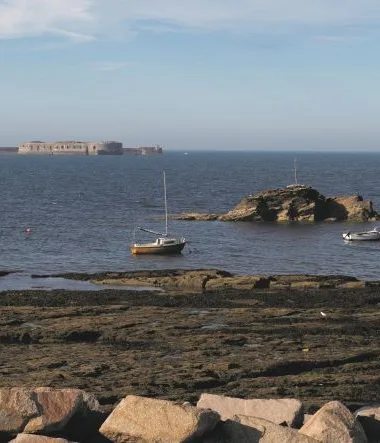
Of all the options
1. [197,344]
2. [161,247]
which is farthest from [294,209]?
[197,344]

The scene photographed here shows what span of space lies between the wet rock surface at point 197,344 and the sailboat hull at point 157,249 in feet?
74.6

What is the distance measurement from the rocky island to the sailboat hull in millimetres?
26846

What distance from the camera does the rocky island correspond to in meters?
96.0

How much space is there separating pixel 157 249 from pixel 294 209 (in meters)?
31.3

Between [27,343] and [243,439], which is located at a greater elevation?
[243,439]

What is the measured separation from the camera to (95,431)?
569 inches

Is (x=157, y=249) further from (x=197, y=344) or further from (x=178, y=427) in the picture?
(x=178, y=427)

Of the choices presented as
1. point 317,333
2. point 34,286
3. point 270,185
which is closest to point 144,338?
point 317,333

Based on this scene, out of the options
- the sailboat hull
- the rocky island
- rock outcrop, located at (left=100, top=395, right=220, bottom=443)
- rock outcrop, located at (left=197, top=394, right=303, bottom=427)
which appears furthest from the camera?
the rocky island

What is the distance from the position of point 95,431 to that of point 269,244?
6189cm

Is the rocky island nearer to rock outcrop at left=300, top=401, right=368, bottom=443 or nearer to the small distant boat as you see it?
the small distant boat

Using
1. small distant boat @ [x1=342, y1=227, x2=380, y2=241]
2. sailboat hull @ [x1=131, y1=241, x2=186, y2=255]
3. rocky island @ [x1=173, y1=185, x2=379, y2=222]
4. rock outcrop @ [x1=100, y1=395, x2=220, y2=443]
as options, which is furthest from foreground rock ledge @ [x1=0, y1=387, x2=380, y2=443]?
rocky island @ [x1=173, y1=185, x2=379, y2=222]

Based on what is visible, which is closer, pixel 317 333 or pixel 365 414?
pixel 365 414

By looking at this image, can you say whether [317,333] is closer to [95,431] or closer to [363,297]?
[363,297]
